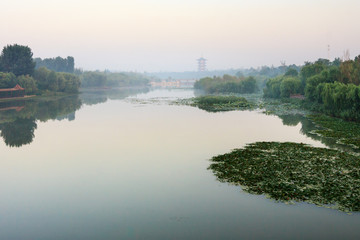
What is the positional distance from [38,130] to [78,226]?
2527 cm

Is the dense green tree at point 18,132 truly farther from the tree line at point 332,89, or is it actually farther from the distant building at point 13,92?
the distant building at point 13,92

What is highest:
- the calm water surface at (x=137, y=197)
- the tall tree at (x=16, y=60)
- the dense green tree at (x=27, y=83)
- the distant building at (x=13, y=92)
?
the tall tree at (x=16, y=60)

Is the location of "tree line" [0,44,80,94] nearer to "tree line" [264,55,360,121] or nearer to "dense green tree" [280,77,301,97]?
"tree line" [264,55,360,121]

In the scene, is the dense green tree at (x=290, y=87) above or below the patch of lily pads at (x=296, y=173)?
above

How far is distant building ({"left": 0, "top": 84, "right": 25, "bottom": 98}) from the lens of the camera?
2960 inches

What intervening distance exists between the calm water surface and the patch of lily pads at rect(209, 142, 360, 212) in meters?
0.72

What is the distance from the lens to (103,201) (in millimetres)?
14641

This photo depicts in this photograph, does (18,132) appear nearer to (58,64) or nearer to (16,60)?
(16,60)

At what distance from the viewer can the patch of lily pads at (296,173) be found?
1452 centimetres

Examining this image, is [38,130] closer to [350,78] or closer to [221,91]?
[350,78]

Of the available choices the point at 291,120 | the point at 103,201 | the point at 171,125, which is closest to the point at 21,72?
the point at 171,125

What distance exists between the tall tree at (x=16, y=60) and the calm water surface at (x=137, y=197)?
7074 centimetres

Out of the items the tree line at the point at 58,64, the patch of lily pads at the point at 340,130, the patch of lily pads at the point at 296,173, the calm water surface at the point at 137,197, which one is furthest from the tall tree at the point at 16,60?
the patch of lily pads at the point at 296,173

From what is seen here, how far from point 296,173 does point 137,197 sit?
9.02 metres
